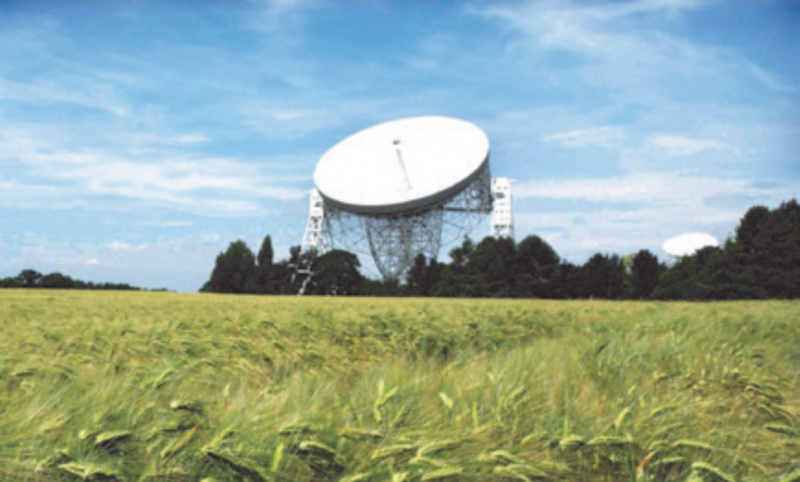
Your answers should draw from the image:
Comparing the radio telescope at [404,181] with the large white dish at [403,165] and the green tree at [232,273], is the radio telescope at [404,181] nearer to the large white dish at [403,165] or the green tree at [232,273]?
the large white dish at [403,165]

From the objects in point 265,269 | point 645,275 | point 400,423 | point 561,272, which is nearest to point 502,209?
point 561,272

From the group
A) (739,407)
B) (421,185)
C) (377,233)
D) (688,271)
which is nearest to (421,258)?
(377,233)

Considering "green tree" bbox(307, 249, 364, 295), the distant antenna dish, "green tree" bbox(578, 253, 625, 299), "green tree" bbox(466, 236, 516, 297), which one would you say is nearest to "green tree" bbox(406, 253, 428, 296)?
"green tree" bbox(466, 236, 516, 297)

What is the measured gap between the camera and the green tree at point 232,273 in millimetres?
74306

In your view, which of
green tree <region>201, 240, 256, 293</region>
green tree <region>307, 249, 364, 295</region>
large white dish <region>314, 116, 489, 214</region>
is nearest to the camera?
large white dish <region>314, 116, 489, 214</region>

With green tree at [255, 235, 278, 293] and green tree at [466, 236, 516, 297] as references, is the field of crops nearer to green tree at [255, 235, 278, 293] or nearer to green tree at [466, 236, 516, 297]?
green tree at [466, 236, 516, 297]

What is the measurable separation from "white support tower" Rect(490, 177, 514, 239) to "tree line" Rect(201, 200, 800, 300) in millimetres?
1541

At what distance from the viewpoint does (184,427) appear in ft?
9.78

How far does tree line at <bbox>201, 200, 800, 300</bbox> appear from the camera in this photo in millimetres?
54219

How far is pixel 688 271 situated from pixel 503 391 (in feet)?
206

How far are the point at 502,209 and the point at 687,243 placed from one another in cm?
3147

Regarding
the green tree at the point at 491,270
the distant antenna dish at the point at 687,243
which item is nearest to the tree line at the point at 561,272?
the green tree at the point at 491,270

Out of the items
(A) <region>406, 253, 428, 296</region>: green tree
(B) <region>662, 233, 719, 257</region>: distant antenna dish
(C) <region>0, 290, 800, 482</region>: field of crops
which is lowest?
(C) <region>0, 290, 800, 482</region>: field of crops

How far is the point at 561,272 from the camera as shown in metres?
63.8
